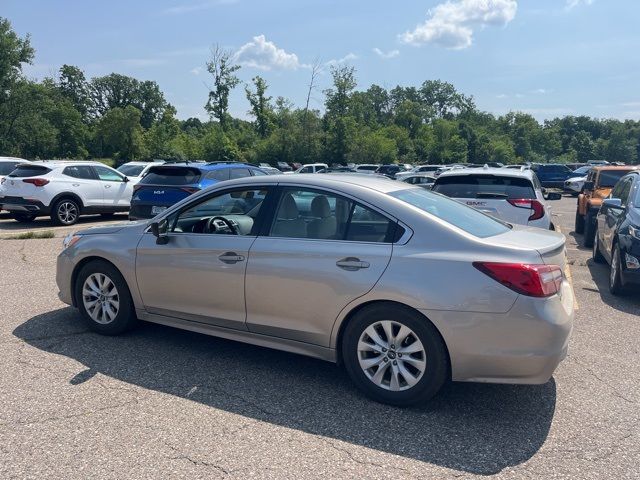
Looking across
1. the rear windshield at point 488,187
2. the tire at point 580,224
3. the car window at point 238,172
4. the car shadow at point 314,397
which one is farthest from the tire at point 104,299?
the tire at point 580,224

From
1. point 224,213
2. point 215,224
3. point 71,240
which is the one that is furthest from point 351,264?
point 71,240

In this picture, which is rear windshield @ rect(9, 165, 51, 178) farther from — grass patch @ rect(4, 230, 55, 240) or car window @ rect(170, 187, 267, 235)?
car window @ rect(170, 187, 267, 235)

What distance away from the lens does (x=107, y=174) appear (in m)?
15.1

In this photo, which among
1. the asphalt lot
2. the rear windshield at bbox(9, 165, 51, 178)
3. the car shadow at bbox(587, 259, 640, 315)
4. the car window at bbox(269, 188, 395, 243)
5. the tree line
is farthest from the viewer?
the tree line

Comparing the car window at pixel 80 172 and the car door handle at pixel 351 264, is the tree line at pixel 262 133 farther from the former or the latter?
the car door handle at pixel 351 264

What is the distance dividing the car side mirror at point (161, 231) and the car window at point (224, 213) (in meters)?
0.06

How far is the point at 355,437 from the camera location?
3.56 metres

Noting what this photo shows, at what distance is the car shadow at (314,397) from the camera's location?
11.5 feet

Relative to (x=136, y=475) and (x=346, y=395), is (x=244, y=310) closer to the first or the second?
(x=346, y=395)

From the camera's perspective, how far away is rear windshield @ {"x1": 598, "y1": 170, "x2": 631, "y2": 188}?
A: 518 inches

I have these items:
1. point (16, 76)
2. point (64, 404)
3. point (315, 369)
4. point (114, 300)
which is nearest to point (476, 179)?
point (315, 369)

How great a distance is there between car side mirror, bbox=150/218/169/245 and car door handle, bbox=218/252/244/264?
66 centimetres

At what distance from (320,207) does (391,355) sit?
1.30 metres

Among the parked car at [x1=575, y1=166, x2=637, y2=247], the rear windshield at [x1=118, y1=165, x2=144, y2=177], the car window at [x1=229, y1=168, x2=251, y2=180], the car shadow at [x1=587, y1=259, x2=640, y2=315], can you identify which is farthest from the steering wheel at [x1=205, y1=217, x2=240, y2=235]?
the rear windshield at [x1=118, y1=165, x2=144, y2=177]
